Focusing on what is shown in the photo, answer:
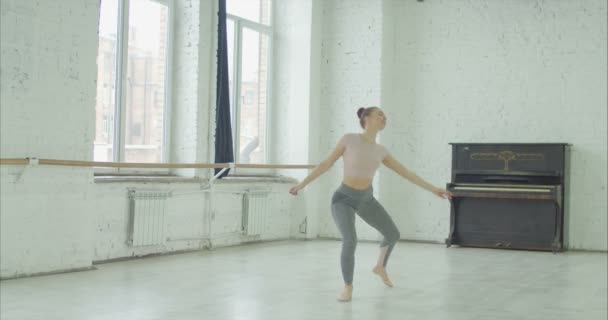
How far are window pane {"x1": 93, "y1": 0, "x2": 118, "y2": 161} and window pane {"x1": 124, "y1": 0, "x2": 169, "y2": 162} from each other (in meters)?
0.23

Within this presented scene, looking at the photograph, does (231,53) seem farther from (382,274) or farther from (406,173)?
(406,173)

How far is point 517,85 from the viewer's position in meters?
10.0

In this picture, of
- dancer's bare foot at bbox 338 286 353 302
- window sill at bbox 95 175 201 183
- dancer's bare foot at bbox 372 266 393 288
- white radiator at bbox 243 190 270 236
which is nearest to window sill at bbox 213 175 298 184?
white radiator at bbox 243 190 270 236

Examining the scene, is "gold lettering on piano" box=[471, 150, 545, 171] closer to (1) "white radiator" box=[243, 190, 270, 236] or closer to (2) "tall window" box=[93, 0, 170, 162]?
(1) "white radiator" box=[243, 190, 270, 236]

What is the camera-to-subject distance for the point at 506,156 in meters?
9.55

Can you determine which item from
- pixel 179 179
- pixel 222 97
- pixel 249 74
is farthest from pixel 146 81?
pixel 249 74

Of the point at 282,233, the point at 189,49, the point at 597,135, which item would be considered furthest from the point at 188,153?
the point at 597,135

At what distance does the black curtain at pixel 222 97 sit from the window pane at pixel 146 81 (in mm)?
629

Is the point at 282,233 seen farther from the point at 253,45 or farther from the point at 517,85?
the point at 517,85

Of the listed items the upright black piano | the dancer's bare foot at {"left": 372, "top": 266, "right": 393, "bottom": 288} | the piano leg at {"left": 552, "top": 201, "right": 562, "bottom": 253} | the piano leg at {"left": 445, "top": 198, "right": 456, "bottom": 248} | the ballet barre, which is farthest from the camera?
the piano leg at {"left": 445, "top": 198, "right": 456, "bottom": 248}

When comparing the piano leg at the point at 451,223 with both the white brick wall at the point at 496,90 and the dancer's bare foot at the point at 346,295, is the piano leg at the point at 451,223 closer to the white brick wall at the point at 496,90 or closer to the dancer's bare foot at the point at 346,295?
the white brick wall at the point at 496,90

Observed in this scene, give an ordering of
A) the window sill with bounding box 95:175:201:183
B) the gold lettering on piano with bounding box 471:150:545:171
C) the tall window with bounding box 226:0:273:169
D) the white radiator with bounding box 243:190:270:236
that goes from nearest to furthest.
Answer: the window sill with bounding box 95:175:201:183 → the gold lettering on piano with bounding box 471:150:545:171 → the white radiator with bounding box 243:190:270:236 → the tall window with bounding box 226:0:273:169

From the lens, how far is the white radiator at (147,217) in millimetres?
7652

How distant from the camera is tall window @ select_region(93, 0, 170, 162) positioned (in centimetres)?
787
